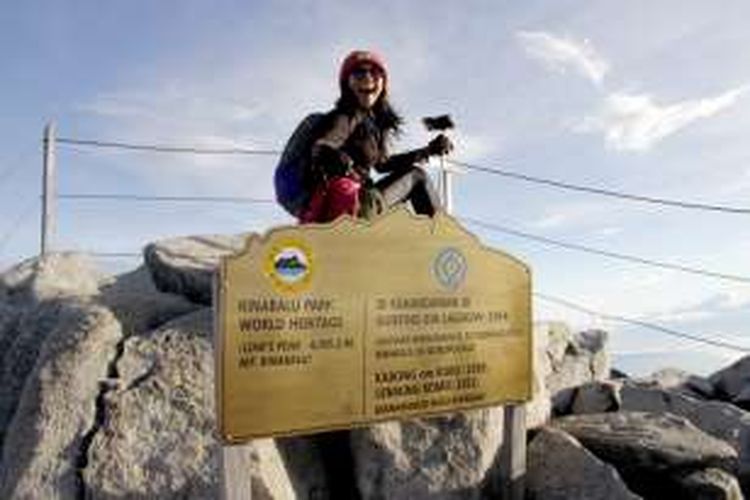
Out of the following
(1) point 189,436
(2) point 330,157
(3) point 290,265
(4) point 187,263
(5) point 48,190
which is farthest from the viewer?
(5) point 48,190

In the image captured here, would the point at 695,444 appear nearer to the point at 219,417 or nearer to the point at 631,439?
the point at 631,439

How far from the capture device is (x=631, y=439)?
6.92 m

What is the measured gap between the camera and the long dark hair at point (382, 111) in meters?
6.63

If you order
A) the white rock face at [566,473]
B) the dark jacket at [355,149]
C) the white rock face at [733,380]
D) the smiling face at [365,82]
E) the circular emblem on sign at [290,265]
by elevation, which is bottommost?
the white rock face at [566,473]

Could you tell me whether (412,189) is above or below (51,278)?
above

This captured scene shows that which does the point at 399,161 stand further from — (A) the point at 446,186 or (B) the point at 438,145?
(A) the point at 446,186

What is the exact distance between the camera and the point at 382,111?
6.80 meters

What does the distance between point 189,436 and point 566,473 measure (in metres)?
2.31

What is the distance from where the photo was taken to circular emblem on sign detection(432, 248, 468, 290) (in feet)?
20.2

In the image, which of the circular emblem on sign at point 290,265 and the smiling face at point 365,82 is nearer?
the circular emblem on sign at point 290,265

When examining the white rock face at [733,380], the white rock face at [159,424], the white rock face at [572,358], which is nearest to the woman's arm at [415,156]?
the white rock face at [159,424]

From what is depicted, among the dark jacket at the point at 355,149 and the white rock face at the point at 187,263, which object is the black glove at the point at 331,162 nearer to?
the dark jacket at the point at 355,149

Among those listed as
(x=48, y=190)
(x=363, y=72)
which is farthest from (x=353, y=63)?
(x=48, y=190)

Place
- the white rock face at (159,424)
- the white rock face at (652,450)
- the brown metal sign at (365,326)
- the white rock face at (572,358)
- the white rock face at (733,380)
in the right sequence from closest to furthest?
the brown metal sign at (365,326) < the white rock face at (159,424) < the white rock face at (652,450) < the white rock face at (572,358) < the white rock face at (733,380)
